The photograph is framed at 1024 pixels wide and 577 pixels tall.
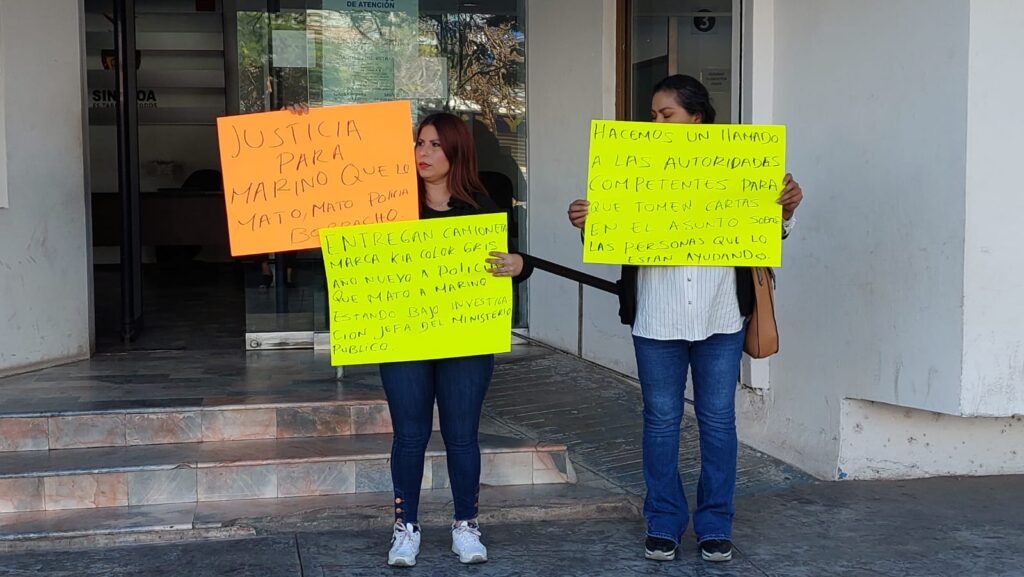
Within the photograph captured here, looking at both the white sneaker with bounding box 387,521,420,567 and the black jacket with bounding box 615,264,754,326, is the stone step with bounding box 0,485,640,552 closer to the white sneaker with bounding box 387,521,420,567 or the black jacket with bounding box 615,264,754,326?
the white sneaker with bounding box 387,521,420,567

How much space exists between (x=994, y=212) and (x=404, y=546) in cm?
246

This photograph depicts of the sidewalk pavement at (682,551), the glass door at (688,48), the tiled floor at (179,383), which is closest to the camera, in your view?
the sidewalk pavement at (682,551)

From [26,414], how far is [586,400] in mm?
2830

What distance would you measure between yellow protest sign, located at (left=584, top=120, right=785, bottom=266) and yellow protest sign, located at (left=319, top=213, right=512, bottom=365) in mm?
378

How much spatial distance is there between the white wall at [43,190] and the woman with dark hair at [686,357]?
3.79 metres

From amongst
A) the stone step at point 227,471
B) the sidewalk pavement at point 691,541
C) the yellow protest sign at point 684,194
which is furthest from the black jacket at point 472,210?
the stone step at point 227,471

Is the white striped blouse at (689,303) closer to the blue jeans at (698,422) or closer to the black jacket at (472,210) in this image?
the blue jeans at (698,422)

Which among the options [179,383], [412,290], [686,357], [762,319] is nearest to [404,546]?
[412,290]

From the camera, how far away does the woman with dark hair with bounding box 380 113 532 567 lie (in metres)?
3.66

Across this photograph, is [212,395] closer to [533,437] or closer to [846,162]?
[533,437]

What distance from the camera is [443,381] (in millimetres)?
3709

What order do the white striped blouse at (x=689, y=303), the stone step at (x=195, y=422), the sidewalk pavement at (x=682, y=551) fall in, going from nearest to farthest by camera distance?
the white striped blouse at (x=689, y=303) < the sidewalk pavement at (x=682, y=551) < the stone step at (x=195, y=422)

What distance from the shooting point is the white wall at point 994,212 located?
4094mm

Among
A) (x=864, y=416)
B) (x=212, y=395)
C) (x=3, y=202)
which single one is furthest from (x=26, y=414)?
(x=864, y=416)
